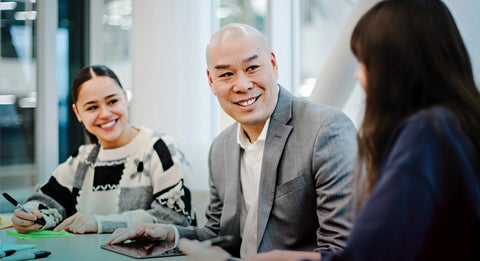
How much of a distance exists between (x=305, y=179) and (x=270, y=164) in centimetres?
14

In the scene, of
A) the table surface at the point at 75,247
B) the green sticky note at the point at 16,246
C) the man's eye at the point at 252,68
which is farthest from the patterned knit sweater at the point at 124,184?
the man's eye at the point at 252,68

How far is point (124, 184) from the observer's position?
8.88ft

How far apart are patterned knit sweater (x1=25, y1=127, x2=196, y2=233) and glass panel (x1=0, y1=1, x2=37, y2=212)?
4.45ft

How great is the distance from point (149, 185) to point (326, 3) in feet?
6.74

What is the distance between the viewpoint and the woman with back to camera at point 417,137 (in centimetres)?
99

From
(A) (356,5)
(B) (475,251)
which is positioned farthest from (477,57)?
(B) (475,251)

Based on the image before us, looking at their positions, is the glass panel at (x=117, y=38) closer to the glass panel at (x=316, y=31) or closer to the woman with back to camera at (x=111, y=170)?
the glass panel at (x=316, y=31)

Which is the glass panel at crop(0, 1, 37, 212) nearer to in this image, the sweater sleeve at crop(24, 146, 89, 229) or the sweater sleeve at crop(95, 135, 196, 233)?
the sweater sleeve at crop(24, 146, 89, 229)

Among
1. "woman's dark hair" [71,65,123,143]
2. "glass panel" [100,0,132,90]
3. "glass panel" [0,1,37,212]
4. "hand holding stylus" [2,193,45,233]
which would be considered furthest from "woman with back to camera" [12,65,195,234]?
"glass panel" [100,0,132,90]

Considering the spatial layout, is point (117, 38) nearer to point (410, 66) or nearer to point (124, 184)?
point (124, 184)

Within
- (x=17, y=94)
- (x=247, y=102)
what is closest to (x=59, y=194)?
(x=247, y=102)

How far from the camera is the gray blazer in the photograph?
1.83 m

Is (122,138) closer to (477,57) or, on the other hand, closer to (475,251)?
(477,57)

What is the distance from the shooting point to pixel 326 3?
13.3 feet
